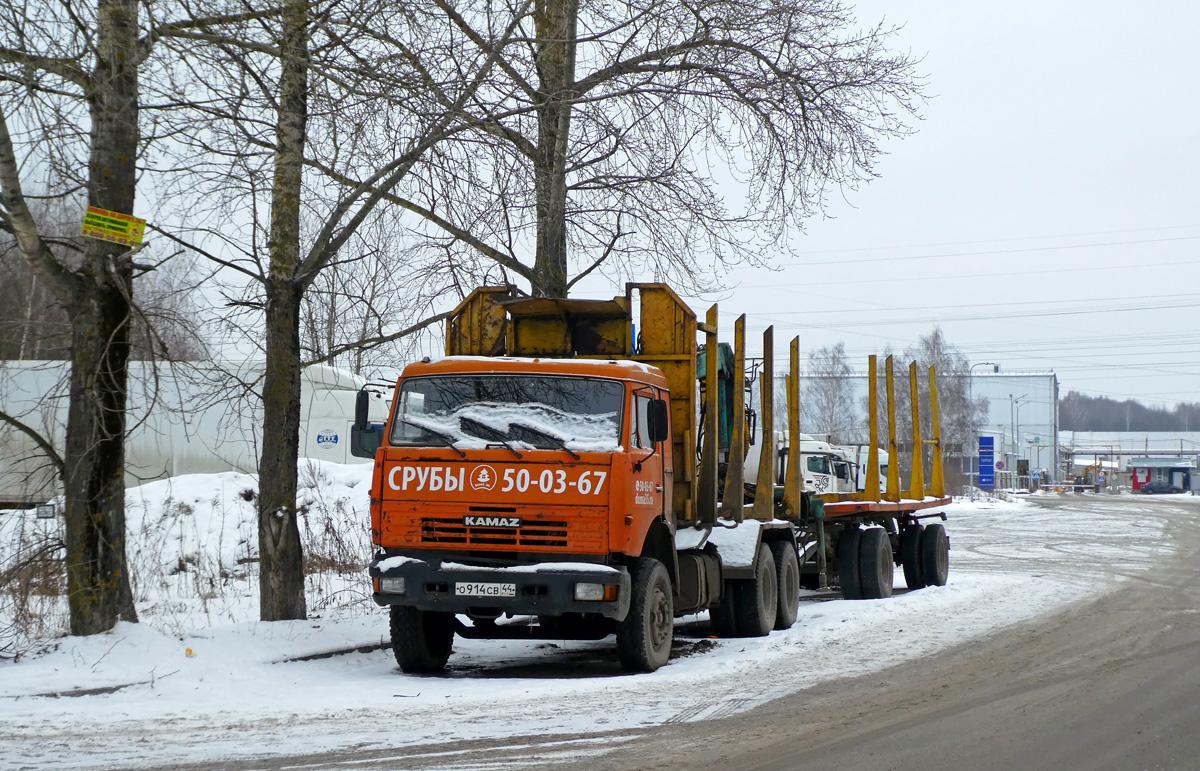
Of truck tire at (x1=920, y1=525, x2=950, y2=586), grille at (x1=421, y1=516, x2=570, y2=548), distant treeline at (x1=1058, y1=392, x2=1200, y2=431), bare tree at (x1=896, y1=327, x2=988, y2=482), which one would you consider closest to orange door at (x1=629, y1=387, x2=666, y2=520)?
grille at (x1=421, y1=516, x2=570, y2=548)

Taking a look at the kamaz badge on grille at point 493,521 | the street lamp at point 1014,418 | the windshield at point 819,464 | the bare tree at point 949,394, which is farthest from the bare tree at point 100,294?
the street lamp at point 1014,418

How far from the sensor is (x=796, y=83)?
13852 mm

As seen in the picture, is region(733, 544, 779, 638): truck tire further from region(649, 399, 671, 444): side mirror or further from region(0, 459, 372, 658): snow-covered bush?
region(0, 459, 372, 658): snow-covered bush

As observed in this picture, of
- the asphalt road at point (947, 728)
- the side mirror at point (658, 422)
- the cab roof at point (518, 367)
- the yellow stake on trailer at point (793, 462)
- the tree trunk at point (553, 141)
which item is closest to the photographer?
the asphalt road at point (947, 728)

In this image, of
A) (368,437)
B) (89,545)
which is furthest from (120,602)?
(368,437)

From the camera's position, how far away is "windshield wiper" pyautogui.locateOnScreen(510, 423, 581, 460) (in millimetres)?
9273

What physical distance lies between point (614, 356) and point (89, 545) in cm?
520

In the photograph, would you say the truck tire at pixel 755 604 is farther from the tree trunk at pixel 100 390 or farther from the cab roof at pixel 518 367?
the tree trunk at pixel 100 390

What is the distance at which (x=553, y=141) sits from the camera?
12.5 m

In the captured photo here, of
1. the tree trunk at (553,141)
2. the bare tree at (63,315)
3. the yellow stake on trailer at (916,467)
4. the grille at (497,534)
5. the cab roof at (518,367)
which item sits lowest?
the grille at (497,534)

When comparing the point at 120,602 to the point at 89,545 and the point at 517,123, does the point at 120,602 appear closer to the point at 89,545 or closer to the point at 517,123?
the point at 89,545

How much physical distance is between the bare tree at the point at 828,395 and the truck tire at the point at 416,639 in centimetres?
7572

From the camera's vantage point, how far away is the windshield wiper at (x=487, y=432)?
366 inches

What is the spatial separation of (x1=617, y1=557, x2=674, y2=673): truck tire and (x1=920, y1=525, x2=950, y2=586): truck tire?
962 cm
